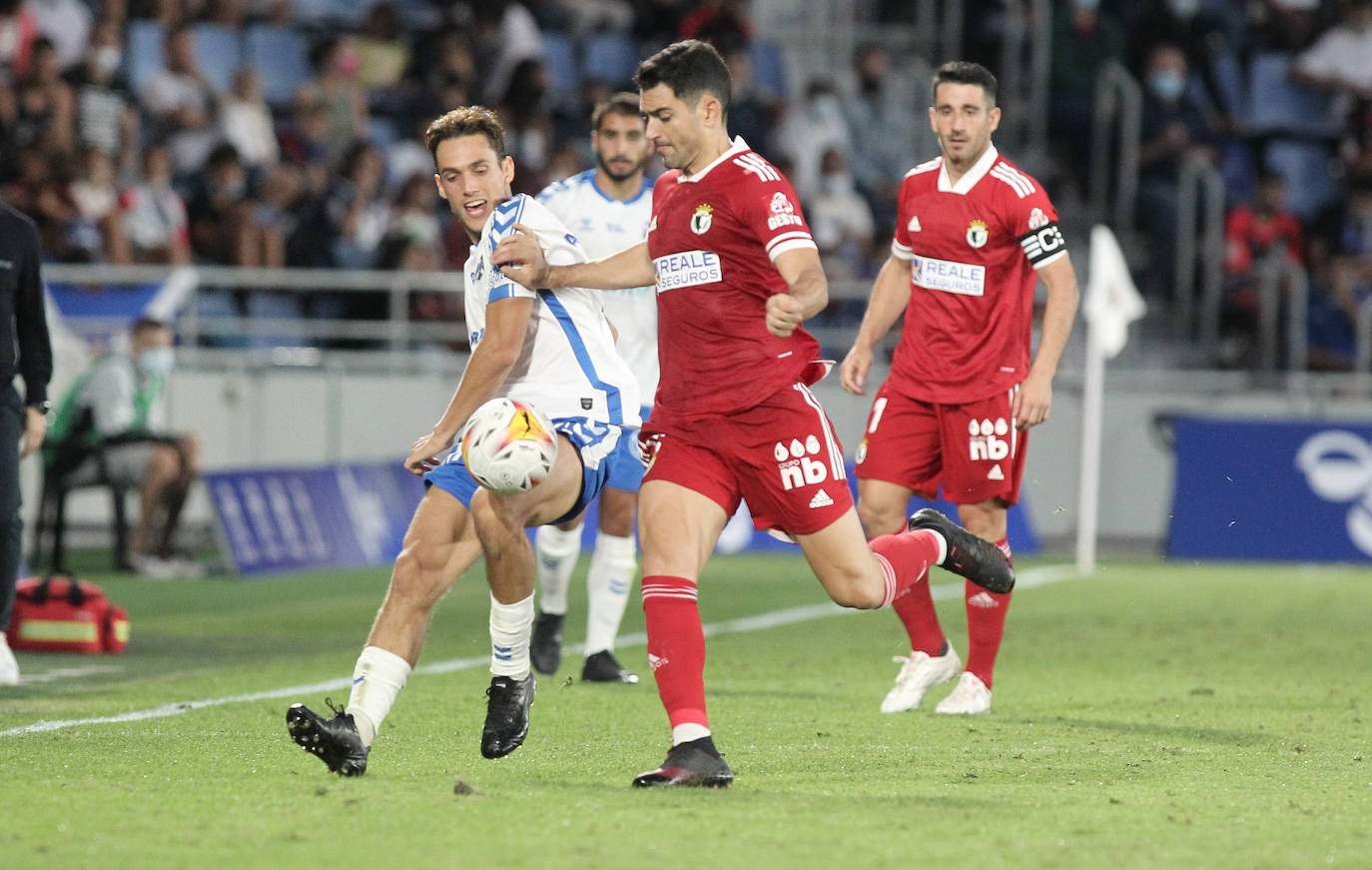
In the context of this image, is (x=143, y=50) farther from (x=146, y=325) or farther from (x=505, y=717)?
(x=505, y=717)

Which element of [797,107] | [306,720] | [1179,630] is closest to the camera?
→ [306,720]

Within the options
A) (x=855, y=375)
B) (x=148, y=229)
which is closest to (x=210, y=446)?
(x=148, y=229)

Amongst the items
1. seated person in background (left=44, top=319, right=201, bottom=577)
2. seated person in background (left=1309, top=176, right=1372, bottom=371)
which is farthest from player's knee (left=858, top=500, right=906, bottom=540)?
seated person in background (left=1309, top=176, right=1372, bottom=371)

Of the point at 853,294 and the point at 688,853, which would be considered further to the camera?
the point at 853,294

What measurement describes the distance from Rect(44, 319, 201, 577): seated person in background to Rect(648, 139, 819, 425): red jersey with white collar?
32.1ft

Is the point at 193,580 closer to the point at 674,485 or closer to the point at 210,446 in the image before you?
the point at 210,446

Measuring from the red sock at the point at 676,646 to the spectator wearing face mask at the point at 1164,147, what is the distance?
53.9 feet

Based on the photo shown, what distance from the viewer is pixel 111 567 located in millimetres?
15820

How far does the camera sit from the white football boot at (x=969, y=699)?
26.1 ft

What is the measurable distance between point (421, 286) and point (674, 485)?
480 inches

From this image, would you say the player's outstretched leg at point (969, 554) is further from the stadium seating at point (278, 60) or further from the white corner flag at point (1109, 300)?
the stadium seating at point (278, 60)

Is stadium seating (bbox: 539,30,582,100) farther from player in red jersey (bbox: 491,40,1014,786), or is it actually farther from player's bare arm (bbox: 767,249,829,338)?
player's bare arm (bbox: 767,249,829,338)

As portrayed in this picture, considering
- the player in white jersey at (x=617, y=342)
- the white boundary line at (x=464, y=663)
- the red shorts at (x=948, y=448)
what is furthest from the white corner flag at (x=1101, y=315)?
the red shorts at (x=948, y=448)

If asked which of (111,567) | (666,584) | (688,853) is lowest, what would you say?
(111,567)
